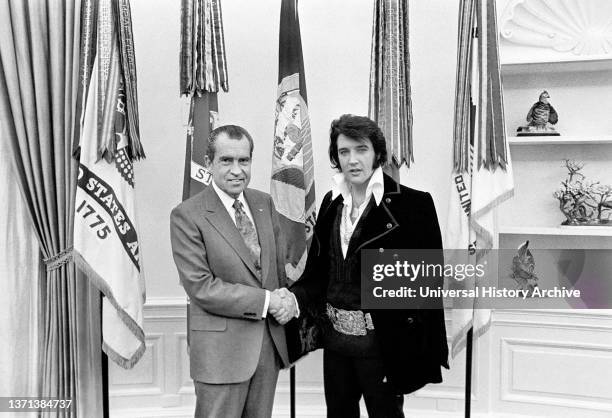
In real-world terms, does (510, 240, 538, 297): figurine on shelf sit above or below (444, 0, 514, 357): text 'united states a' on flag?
below

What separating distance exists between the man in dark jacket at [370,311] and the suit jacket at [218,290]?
180 mm

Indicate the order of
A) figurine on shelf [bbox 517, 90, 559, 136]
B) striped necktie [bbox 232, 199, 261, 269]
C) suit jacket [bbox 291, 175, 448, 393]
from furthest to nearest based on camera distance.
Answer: figurine on shelf [bbox 517, 90, 559, 136] → striped necktie [bbox 232, 199, 261, 269] → suit jacket [bbox 291, 175, 448, 393]

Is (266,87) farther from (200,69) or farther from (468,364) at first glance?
(468,364)

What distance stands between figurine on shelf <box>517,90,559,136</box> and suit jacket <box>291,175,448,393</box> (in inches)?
50.6

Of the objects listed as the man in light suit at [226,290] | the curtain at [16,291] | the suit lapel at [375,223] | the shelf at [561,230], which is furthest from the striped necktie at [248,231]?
the shelf at [561,230]

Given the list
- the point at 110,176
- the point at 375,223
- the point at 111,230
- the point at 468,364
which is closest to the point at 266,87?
the point at 110,176

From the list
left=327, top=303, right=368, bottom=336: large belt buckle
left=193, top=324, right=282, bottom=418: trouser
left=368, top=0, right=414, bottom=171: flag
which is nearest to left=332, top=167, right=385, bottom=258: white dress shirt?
left=327, top=303, right=368, bottom=336: large belt buckle

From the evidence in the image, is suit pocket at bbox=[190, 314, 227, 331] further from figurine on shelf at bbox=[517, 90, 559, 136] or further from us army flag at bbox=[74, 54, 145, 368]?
figurine on shelf at bbox=[517, 90, 559, 136]

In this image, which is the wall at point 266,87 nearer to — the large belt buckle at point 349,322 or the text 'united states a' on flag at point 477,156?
the text 'united states a' on flag at point 477,156

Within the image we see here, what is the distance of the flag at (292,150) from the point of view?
2.41 metres

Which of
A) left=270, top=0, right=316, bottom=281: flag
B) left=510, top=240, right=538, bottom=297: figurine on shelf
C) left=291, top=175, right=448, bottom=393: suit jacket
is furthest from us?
left=510, top=240, right=538, bottom=297: figurine on shelf

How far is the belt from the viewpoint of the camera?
5.53 ft

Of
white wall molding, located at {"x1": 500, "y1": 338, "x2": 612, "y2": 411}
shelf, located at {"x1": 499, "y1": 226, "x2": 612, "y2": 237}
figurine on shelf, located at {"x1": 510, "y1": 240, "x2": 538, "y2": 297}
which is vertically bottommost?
white wall molding, located at {"x1": 500, "y1": 338, "x2": 612, "y2": 411}

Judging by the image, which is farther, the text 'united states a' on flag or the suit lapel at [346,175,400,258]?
the text 'united states a' on flag
